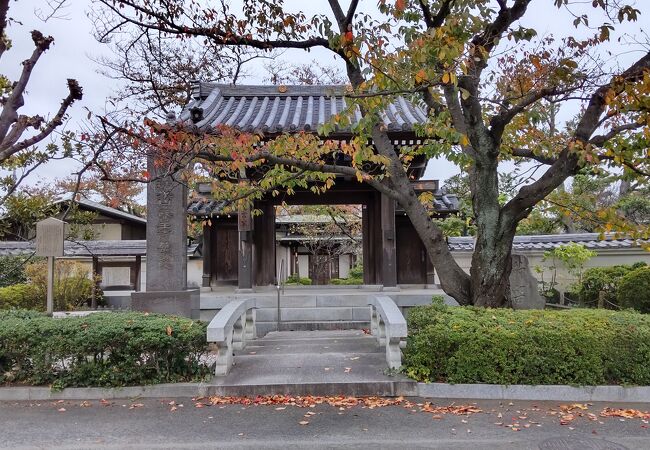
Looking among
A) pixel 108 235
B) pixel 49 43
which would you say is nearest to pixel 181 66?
pixel 108 235

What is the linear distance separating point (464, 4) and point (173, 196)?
5.82m

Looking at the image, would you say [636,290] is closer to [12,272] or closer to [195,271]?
[195,271]

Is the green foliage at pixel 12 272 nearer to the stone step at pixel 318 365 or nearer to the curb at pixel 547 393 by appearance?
the stone step at pixel 318 365

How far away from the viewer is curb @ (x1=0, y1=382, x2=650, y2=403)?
19.0 ft

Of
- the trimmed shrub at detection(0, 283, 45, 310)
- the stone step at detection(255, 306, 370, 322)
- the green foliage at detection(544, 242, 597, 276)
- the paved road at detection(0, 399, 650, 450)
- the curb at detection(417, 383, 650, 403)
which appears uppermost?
the green foliage at detection(544, 242, 597, 276)

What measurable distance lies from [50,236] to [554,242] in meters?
17.2

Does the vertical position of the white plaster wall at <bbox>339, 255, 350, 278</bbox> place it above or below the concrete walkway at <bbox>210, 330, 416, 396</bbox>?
above

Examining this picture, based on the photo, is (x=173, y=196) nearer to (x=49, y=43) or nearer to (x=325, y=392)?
(x=49, y=43)

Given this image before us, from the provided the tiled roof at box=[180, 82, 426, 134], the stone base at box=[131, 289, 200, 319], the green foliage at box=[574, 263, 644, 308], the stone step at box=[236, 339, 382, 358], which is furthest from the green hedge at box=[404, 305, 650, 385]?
the green foliage at box=[574, 263, 644, 308]

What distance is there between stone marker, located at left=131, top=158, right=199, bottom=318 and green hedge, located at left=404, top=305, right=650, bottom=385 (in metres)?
4.72

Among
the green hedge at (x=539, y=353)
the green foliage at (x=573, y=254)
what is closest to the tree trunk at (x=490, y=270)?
the green hedge at (x=539, y=353)

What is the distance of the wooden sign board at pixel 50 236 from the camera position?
827 cm

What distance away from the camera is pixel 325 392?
19.8ft

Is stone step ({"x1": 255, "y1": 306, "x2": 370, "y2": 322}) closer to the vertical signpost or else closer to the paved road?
the vertical signpost
